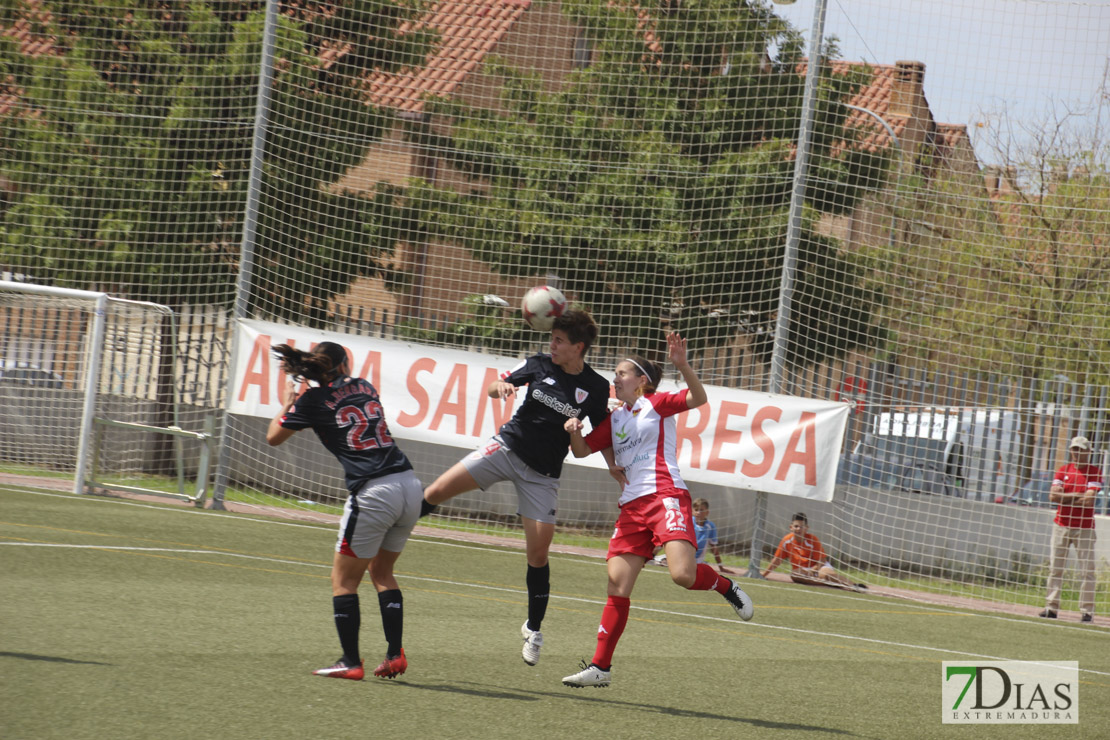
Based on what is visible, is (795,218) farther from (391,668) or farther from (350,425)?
(391,668)

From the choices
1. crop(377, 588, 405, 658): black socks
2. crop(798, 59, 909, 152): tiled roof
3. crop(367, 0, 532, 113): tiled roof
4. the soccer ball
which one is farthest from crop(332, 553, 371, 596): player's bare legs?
crop(367, 0, 532, 113): tiled roof

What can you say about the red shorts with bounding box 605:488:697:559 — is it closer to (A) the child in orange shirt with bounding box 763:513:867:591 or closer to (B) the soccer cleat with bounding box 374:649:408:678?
(B) the soccer cleat with bounding box 374:649:408:678

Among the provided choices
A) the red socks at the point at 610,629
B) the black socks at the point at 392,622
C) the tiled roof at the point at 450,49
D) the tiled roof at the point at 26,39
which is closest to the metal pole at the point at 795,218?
the tiled roof at the point at 450,49

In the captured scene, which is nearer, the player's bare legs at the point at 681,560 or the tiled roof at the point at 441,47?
the player's bare legs at the point at 681,560

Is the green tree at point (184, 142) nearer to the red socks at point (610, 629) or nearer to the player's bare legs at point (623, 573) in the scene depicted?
the player's bare legs at point (623, 573)

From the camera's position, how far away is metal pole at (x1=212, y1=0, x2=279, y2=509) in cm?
1291

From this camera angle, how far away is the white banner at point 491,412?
1173cm

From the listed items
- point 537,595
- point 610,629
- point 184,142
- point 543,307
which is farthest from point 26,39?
point 610,629

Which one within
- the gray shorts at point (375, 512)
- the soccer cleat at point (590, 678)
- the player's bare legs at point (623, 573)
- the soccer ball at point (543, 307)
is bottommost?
the soccer cleat at point (590, 678)

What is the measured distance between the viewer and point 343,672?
5.16 metres

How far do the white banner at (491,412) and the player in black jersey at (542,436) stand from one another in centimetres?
567

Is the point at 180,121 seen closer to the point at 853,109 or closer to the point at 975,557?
the point at 853,109

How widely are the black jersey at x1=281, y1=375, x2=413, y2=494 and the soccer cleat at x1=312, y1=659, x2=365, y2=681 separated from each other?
2.69ft

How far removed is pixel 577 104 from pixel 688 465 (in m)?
5.85
